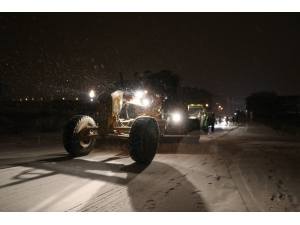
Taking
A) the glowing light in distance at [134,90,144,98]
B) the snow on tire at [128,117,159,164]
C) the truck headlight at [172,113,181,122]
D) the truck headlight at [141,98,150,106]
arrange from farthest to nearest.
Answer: the truck headlight at [172,113,181,122]
the truck headlight at [141,98,150,106]
the glowing light in distance at [134,90,144,98]
the snow on tire at [128,117,159,164]

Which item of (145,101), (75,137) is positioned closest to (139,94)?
(145,101)

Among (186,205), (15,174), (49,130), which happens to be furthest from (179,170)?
(49,130)

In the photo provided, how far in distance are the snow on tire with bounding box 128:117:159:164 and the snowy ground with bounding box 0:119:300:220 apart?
32cm

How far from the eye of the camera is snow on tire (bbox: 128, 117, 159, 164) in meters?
9.62

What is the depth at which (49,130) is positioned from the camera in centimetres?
3106

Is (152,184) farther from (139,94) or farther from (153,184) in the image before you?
(139,94)

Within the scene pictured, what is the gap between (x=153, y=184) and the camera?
7.46 meters

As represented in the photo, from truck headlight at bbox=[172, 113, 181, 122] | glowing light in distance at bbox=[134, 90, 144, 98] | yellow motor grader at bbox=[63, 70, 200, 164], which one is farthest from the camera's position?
truck headlight at bbox=[172, 113, 181, 122]

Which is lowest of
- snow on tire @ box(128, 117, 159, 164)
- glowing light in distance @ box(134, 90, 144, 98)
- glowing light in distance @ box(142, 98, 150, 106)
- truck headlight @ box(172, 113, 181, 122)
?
snow on tire @ box(128, 117, 159, 164)

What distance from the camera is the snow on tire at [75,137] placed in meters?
11.5

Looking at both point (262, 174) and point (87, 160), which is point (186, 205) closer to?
point (262, 174)

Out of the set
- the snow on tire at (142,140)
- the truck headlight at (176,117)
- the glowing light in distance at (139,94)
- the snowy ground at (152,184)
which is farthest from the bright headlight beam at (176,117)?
the snow on tire at (142,140)

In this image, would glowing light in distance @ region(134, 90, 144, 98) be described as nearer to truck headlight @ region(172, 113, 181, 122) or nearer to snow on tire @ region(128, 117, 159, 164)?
snow on tire @ region(128, 117, 159, 164)

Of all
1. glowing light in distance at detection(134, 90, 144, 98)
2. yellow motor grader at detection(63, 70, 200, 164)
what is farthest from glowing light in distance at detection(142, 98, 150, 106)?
glowing light in distance at detection(134, 90, 144, 98)
